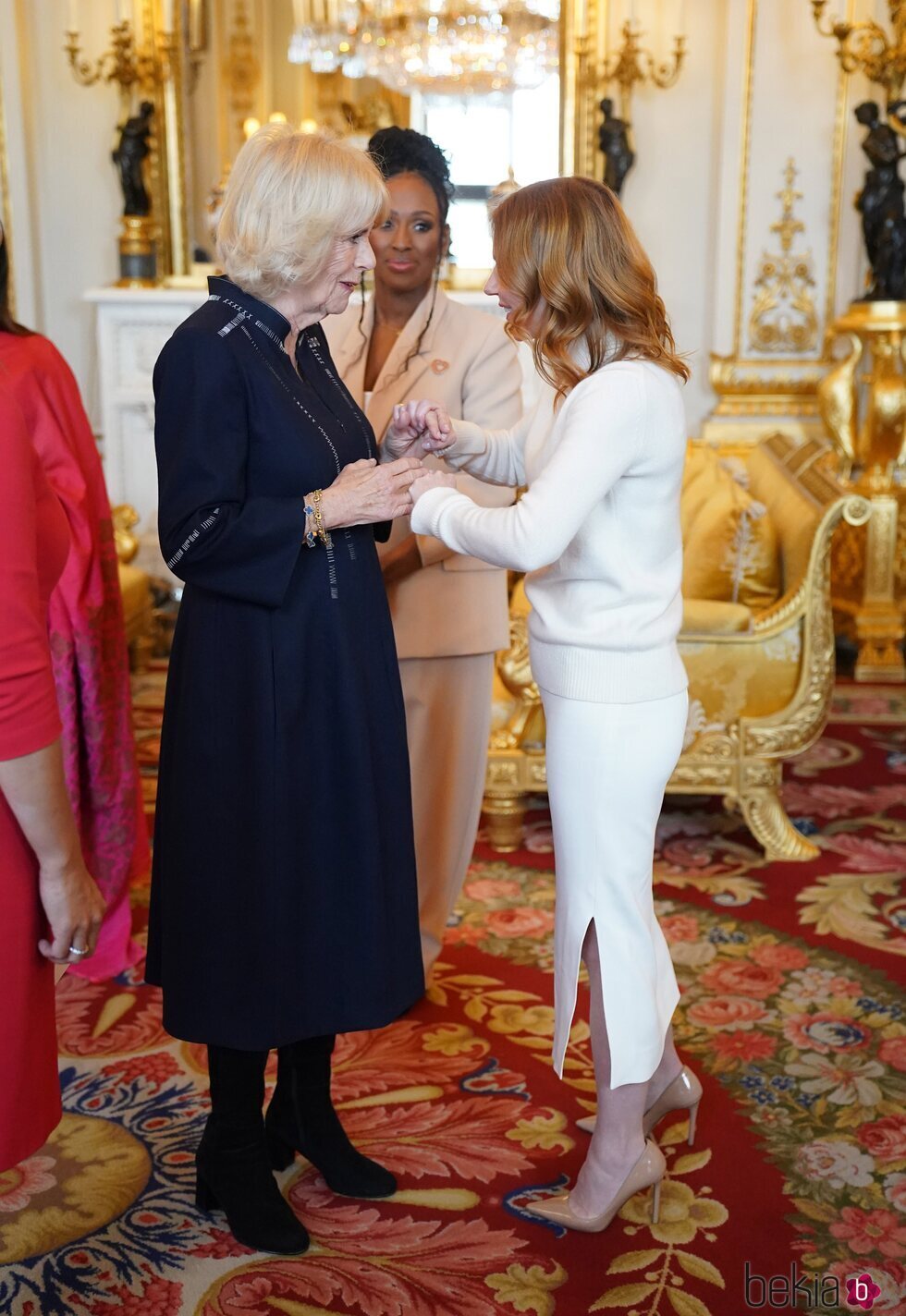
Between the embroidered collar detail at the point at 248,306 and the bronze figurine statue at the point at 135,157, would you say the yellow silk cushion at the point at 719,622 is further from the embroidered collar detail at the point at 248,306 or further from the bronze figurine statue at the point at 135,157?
the bronze figurine statue at the point at 135,157

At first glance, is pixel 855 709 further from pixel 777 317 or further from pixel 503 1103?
pixel 503 1103

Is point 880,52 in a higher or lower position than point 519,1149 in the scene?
higher

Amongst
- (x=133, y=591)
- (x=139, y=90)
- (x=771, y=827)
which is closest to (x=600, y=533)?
(x=771, y=827)

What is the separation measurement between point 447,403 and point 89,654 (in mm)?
1052

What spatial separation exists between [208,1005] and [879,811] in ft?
9.44

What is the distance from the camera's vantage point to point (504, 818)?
13.5ft

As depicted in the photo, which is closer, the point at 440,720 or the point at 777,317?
the point at 440,720

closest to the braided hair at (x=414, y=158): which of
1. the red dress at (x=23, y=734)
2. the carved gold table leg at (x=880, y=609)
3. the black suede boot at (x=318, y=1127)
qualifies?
the red dress at (x=23, y=734)

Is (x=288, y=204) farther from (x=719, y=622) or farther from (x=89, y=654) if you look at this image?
(x=719, y=622)

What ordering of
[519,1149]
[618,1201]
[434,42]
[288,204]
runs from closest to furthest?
1. [288,204]
2. [618,1201]
3. [519,1149]
4. [434,42]

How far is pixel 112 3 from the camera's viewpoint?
6719 mm

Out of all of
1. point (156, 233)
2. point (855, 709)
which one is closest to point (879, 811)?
point (855, 709)

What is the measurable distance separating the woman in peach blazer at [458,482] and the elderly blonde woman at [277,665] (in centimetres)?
55

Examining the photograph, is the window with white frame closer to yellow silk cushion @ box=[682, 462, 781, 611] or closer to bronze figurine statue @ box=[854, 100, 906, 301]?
bronze figurine statue @ box=[854, 100, 906, 301]
